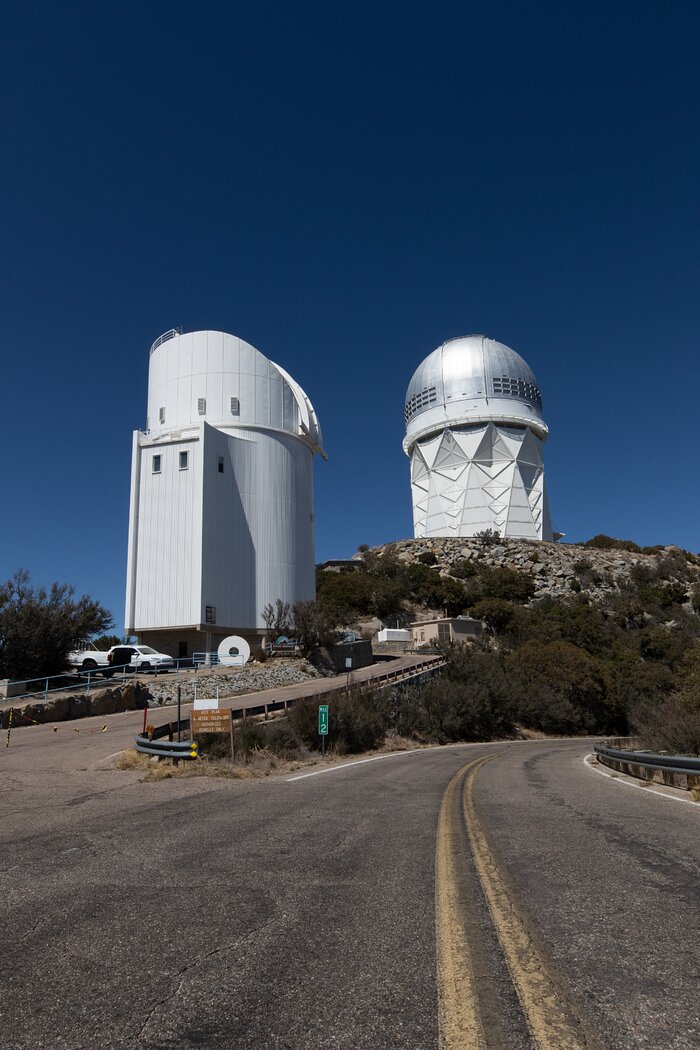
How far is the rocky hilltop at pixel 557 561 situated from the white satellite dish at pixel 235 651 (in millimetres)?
52647

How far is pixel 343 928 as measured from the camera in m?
3.95

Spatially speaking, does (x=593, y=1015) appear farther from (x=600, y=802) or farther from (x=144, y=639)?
(x=144, y=639)

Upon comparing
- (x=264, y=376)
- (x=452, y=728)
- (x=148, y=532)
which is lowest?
(x=452, y=728)

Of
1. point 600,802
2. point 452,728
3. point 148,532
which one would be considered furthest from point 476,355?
point 600,802

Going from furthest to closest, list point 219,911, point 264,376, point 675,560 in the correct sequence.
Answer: point 675,560 → point 264,376 → point 219,911

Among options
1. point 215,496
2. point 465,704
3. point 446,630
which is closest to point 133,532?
point 215,496

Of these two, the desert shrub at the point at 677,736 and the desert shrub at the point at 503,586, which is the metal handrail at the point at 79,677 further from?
the desert shrub at the point at 503,586

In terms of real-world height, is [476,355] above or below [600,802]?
above

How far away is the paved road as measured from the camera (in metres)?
2.77

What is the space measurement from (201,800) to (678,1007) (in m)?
8.15

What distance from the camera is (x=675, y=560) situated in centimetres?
8769

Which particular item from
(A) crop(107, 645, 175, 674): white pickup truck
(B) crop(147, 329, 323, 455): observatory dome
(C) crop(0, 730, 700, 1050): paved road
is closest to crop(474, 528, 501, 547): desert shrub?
(B) crop(147, 329, 323, 455): observatory dome

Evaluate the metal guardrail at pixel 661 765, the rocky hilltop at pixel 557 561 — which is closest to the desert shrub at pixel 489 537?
the rocky hilltop at pixel 557 561

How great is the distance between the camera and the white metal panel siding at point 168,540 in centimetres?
4147
